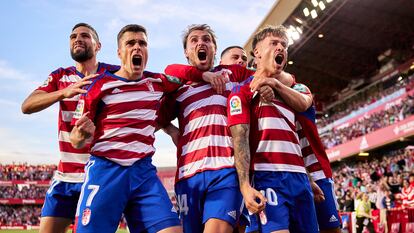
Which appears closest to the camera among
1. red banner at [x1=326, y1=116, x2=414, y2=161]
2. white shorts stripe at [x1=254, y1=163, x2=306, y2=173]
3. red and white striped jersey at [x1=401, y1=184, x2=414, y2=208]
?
white shorts stripe at [x1=254, y1=163, x2=306, y2=173]

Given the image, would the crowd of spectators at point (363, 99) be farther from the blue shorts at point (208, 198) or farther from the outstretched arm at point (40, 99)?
the outstretched arm at point (40, 99)

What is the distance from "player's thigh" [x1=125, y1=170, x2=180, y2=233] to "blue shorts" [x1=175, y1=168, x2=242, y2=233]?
0.36 metres

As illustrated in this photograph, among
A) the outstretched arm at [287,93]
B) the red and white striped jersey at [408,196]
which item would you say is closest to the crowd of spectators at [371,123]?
the red and white striped jersey at [408,196]

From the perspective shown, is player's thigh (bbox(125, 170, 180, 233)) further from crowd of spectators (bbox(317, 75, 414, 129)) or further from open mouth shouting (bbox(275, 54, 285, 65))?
crowd of spectators (bbox(317, 75, 414, 129))

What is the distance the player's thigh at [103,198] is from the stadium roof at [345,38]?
22.2m

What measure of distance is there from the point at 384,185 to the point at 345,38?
48.6ft

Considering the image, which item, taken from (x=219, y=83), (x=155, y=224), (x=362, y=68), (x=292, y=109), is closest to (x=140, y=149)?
(x=155, y=224)

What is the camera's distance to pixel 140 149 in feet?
13.1

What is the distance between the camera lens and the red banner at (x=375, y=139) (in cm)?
2486

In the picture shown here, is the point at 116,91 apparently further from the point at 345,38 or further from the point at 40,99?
the point at 345,38

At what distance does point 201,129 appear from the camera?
14.2 feet

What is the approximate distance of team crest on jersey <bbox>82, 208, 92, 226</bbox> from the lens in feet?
12.4

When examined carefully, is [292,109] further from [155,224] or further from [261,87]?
[155,224]

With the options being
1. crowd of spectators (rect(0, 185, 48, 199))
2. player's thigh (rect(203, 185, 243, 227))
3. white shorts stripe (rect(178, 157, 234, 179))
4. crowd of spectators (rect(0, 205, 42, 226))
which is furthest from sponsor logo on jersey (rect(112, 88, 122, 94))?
crowd of spectators (rect(0, 185, 48, 199))
